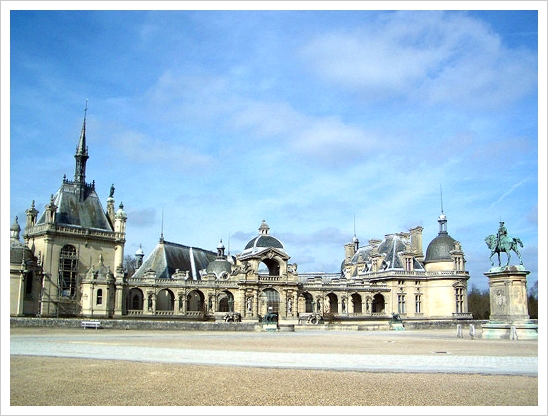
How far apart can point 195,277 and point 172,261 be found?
14.8ft

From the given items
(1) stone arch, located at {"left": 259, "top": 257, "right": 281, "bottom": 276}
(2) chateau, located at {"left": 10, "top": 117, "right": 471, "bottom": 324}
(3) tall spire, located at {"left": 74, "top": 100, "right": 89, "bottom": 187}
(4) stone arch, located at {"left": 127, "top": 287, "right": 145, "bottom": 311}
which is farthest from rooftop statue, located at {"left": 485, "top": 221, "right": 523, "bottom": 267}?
(3) tall spire, located at {"left": 74, "top": 100, "right": 89, "bottom": 187}

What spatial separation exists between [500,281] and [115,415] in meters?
28.3

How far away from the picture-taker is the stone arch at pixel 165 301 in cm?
6911

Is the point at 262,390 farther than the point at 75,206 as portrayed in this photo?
No

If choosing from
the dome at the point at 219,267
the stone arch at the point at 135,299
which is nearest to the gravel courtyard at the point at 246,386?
the stone arch at the point at 135,299

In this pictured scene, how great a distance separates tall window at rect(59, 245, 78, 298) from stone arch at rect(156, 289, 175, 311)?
10.2 m

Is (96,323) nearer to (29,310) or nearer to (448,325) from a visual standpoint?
(29,310)

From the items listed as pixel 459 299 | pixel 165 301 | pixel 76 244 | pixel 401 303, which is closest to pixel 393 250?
pixel 401 303

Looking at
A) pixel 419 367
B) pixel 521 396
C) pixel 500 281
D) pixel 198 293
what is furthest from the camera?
pixel 198 293

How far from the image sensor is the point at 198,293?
68.4 meters

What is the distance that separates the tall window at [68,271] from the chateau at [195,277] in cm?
12

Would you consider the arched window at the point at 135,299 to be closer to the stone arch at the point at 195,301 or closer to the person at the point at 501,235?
the stone arch at the point at 195,301

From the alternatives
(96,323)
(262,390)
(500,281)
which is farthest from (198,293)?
(262,390)

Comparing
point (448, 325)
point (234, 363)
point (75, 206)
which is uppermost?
point (75, 206)
